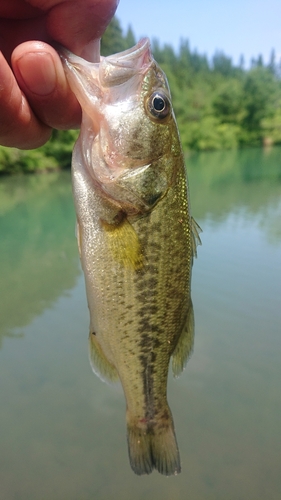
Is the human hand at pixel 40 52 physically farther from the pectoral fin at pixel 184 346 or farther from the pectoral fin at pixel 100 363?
the pectoral fin at pixel 184 346

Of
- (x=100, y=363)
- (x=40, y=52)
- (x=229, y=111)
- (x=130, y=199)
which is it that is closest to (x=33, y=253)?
(x=100, y=363)

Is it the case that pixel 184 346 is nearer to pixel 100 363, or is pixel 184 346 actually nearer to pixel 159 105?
pixel 100 363

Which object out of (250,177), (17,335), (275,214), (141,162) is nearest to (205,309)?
(17,335)

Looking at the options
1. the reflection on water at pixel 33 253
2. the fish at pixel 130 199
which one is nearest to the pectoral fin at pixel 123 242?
the fish at pixel 130 199

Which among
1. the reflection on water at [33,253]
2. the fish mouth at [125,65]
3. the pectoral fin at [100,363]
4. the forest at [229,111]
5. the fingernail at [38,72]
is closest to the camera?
the fingernail at [38,72]

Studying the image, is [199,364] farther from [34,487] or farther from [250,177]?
[250,177]

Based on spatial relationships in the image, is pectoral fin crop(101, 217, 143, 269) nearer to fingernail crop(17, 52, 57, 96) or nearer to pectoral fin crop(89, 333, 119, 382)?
pectoral fin crop(89, 333, 119, 382)

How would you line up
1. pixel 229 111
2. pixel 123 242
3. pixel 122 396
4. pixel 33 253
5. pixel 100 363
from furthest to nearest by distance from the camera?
pixel 229 111
pixel 33 253
pixel 122 396
pixel 100 363
pixel 123 242
